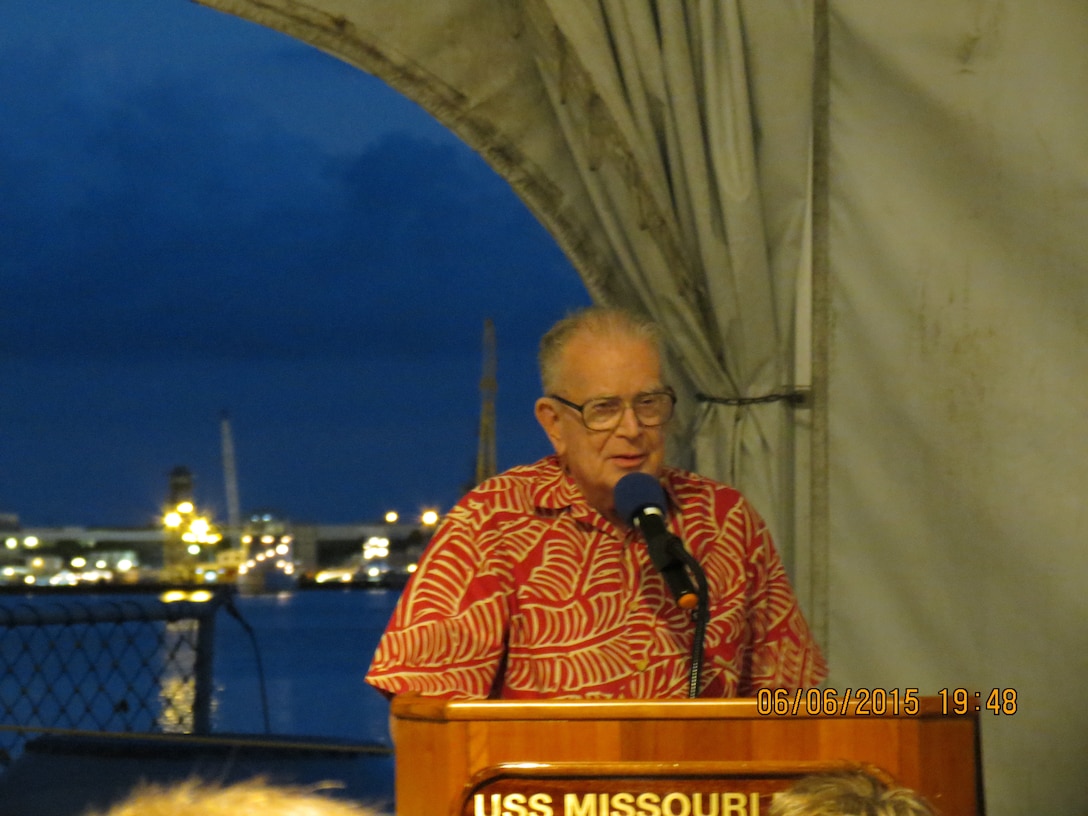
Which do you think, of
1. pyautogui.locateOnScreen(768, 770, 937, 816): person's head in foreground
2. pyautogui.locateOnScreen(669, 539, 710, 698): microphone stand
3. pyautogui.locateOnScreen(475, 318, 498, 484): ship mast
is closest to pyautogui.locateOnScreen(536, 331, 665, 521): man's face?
pyautogui.locateOnScreen(669, 539, 710, 698): microphone stand

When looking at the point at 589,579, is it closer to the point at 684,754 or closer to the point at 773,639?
the point at 773,639

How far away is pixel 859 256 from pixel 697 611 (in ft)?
3.60

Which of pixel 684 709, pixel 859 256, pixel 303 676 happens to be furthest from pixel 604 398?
pixel 303 676

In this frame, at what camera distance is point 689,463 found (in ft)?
9.30

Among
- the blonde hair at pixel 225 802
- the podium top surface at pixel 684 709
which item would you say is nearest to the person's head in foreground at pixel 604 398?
the podium top surface at pixel 684 709

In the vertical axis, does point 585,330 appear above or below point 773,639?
above

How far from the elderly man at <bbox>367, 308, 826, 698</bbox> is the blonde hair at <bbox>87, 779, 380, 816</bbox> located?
2.47 feet

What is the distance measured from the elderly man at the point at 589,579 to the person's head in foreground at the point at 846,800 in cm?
54

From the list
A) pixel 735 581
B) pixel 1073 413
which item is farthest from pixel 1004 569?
pixel 735 581

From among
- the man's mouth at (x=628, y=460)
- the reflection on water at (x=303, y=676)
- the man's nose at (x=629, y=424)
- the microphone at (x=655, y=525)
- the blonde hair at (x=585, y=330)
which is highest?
the blonde hair at (x=585, y=330)

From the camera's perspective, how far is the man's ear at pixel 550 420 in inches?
69.3

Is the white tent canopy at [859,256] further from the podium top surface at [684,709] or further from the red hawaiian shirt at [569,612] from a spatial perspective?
the podium top surface at [684,709]

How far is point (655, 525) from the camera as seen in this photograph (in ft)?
4.96

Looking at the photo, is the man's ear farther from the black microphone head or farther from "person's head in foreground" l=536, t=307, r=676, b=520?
the black microphone head
